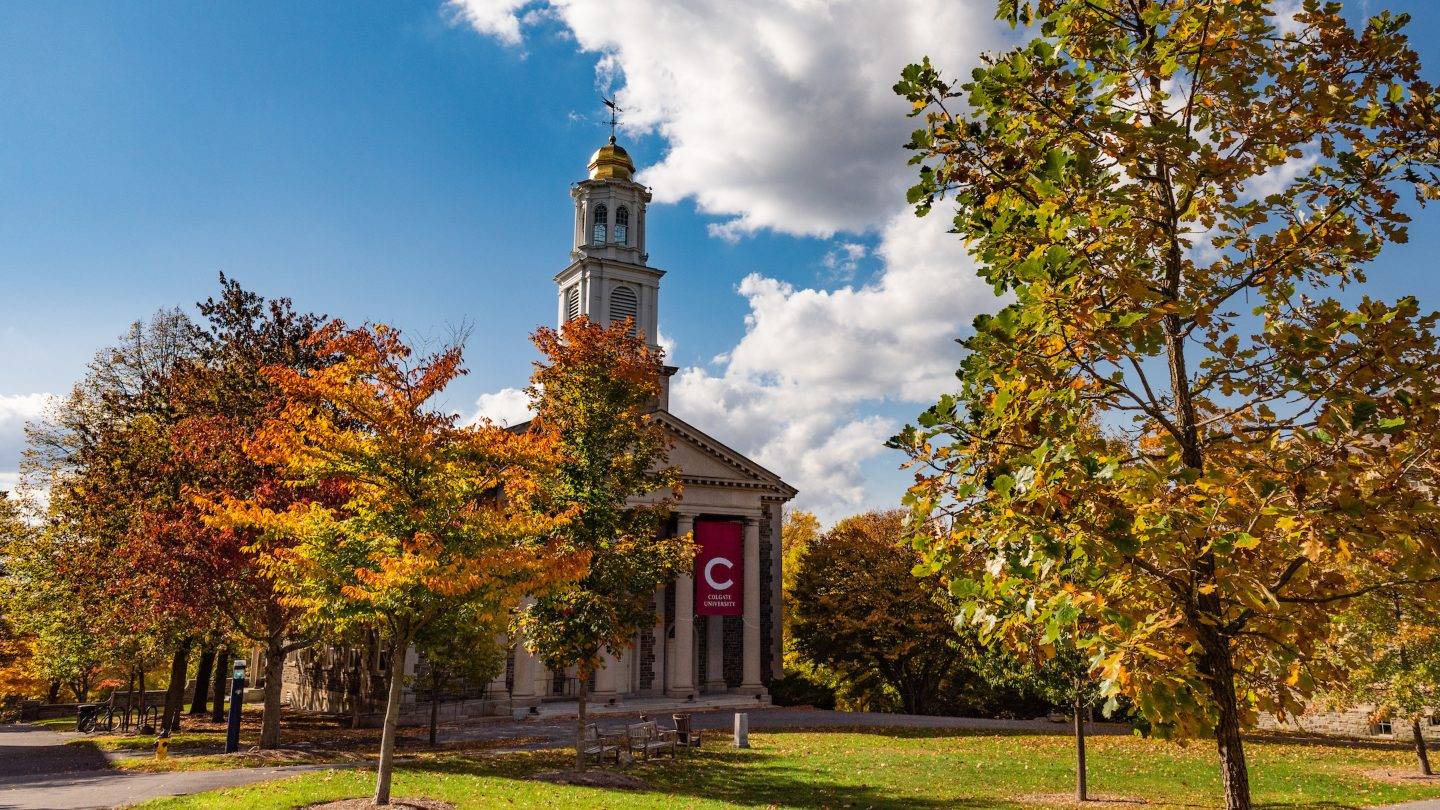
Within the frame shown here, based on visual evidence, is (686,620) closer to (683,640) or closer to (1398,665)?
(683,640)

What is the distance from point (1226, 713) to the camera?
5.55 meters

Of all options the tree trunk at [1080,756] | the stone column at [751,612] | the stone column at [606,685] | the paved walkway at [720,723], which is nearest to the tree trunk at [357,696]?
the paved walkway at [720,723]

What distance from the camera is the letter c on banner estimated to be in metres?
40.0

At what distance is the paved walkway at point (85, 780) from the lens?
48.4ft

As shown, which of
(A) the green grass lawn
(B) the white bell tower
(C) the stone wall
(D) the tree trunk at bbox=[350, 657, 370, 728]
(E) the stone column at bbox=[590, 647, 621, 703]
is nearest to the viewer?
(A) the green grass lawn

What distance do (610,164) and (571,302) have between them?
27.7ft

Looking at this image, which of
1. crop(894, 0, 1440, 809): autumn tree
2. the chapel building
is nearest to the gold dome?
the chapel building

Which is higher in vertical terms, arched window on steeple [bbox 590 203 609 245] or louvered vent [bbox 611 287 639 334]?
arched window on steeple [bbox 590 203 609 245]

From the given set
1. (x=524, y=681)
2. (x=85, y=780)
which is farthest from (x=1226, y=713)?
(x=524, y=681)

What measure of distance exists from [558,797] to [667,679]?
25.4 metres

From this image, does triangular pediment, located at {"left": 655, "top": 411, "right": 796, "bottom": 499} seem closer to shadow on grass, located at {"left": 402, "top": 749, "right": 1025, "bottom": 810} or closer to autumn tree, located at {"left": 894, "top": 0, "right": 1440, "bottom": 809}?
shadow on grass, located at {"left": 402, "top": 749, "right": 1025, "bottom": 810}

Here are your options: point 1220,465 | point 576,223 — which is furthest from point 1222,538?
point 576,223

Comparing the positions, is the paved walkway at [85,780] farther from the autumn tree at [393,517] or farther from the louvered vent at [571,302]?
the louvered vent at [571,302]

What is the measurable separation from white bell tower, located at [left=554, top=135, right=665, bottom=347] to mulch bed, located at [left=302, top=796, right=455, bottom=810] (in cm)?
3468
